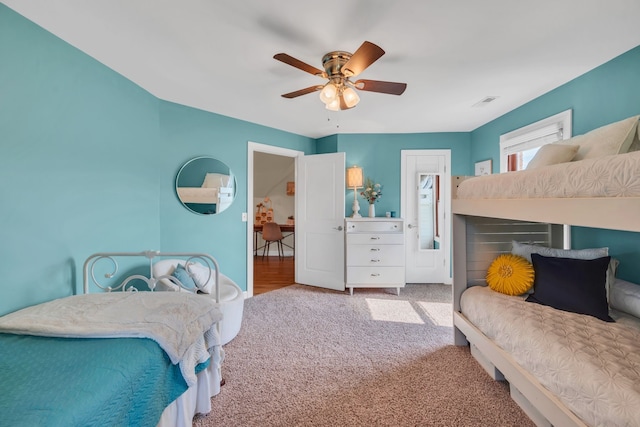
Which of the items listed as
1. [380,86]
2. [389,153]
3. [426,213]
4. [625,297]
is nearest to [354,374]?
[625,297]

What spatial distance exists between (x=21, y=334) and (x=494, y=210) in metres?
2.70

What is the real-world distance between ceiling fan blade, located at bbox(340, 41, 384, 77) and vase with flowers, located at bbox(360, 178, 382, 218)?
239 centimetres

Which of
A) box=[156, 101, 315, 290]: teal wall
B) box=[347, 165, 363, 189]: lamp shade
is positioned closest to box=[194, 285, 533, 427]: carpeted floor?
box=[156, 101, 315, 290]: teal wall

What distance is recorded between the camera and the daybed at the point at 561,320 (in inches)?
40.9

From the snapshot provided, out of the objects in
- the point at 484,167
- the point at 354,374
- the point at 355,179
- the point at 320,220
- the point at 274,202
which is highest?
the point at 484,167

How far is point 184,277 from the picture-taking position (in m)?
2.57

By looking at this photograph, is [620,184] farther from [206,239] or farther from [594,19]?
[206,239]

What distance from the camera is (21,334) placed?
1.31m

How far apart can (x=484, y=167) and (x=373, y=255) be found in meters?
2.02

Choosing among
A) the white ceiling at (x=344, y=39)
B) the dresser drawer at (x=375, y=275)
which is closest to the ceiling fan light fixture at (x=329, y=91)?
the white ceiling at (x=344, y=39)

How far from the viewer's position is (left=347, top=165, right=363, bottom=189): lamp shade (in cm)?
413

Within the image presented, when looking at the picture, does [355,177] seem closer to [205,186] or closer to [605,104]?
[205,186]

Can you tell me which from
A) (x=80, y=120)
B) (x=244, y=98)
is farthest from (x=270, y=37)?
(x=80, y=120)

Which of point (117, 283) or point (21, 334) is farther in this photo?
point (117, 283)
